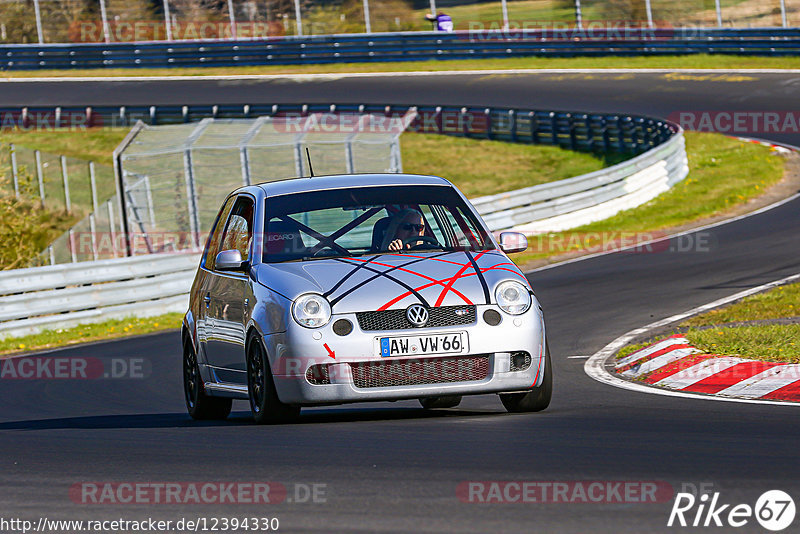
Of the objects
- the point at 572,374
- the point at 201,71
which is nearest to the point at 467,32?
the point at 201,71

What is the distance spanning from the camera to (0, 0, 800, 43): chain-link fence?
47156mm

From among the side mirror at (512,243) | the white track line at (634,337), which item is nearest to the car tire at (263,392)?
the side mirror at (512,243)

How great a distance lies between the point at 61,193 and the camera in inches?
1283

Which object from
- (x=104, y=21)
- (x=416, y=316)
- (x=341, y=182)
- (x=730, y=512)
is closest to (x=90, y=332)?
(x=341, y=182)

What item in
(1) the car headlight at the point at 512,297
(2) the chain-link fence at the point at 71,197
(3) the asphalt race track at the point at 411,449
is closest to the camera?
(3) the asphalt race track at the point at 411,449

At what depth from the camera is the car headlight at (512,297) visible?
7.61m

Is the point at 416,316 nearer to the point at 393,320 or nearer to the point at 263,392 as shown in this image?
the point at 393,320

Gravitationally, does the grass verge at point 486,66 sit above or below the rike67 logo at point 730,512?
below

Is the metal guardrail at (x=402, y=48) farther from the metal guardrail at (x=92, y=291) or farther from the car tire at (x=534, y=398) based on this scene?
the car tire at (x=534, y=398)

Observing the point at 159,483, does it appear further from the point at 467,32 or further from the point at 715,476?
the point at 467,32

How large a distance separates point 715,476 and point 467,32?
4429cm

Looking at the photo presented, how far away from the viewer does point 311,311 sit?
744 centimetres

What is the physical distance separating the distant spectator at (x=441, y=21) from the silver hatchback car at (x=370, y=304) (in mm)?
41625

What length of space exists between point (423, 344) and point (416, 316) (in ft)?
0.54
